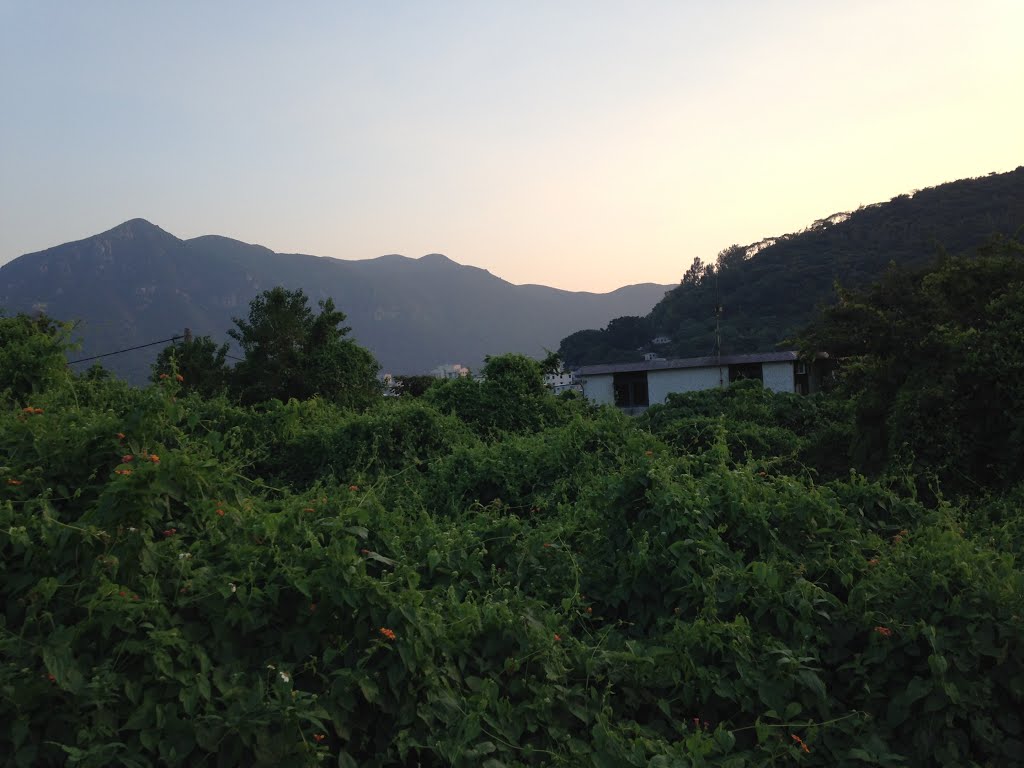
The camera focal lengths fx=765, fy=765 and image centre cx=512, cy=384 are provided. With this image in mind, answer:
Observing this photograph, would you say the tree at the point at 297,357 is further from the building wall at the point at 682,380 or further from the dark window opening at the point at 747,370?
the dark window opening at the point at 747,370

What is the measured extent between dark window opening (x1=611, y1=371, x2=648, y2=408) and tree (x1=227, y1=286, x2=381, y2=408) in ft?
34.2

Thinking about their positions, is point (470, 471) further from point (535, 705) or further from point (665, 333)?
point (665, 333)

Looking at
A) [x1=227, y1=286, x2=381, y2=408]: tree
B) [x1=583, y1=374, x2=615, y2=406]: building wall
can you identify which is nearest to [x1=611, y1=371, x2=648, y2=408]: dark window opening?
[x1=583, y1=374, x2=615, y2=406]: building wall

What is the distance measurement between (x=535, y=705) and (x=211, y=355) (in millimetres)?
28244

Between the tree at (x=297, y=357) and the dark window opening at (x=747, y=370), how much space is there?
13097 mm

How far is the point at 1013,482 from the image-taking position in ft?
23.4

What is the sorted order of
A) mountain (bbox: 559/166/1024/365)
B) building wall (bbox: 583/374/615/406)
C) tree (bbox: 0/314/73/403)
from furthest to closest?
mountain (bbox: 559/166/1024/365) → building wall (bbox: 583/374/615/406) → tree (bbox: 0/314/73/403)

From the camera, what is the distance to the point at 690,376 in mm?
29406

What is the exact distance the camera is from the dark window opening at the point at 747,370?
92.0ft

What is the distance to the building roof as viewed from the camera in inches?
1079

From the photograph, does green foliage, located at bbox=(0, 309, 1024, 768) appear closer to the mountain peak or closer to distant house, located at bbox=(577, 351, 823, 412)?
distant house, located at bbox=(577, 351, 823, 412)

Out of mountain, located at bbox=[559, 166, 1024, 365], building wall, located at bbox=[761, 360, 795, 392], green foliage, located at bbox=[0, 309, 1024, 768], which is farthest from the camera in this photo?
mountain, located at bbox=[559, 166, 1024, 365]

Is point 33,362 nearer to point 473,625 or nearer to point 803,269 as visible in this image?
point 473,625

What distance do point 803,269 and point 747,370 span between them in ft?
83.9
